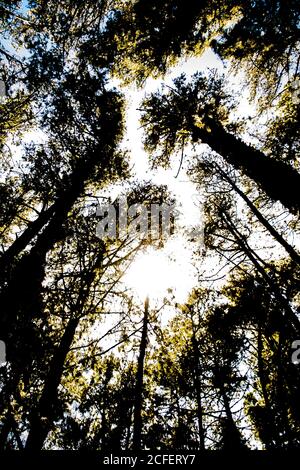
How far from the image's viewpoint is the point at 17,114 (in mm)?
10055

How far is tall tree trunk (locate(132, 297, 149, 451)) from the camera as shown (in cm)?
831

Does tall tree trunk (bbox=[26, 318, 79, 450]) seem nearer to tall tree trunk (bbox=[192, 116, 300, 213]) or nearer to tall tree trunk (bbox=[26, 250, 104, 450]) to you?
tall tree trunk (bbox=[26, 250, 104, 450])

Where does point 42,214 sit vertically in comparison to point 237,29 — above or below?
below

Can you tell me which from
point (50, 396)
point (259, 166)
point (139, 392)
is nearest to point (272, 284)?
point (259, 166)

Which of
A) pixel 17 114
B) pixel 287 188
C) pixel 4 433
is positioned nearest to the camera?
pixel 4 433

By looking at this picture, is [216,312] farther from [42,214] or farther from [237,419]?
[42,214]

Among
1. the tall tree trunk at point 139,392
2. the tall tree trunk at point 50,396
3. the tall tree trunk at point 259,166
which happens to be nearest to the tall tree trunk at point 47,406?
the tall tree trunk at point 50,396

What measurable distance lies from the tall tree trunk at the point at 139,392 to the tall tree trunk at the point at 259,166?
7006 mm

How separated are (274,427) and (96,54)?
48.3 ft

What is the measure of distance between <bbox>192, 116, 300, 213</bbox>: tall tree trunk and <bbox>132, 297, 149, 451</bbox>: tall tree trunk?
23.0ft

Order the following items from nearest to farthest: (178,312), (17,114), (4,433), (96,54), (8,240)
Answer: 1. (4,433)
2. (96,54)
3. (17,114)
4. (8,240)
5. (178,312)

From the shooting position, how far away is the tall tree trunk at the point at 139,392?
8306mm

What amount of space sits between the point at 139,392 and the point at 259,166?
8.28m
